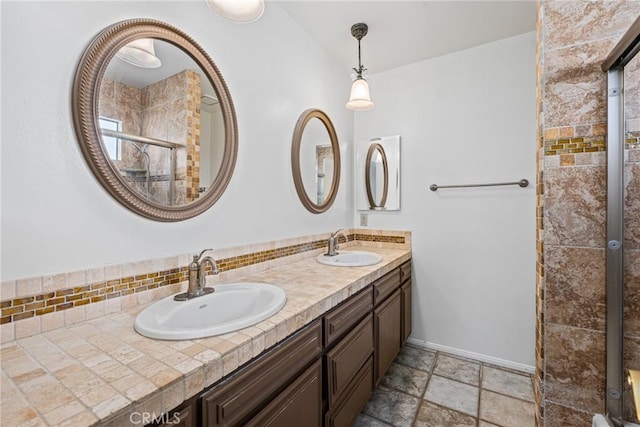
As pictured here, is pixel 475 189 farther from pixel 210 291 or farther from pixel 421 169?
pixel 210 291

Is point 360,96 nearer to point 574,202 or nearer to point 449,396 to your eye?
point 574,202

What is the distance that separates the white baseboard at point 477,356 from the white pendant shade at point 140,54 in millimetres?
2683

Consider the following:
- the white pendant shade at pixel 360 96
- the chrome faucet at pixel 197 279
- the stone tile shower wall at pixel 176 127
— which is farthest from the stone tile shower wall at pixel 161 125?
the white pendant shade at pixel 360 96

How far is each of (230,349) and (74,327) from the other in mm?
574

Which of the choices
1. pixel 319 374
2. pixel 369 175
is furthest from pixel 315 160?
pixel 319 374

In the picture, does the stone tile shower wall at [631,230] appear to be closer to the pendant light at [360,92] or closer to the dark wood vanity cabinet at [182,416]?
the pendant light at [360,92]

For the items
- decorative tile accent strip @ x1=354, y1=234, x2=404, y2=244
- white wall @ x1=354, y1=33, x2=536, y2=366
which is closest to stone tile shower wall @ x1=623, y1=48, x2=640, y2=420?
white wall @ x1=354, y1=33, x2=536, y2=366

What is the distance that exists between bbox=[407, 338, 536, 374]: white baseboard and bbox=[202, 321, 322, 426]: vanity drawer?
171cm

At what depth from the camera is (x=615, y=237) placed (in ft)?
3.59

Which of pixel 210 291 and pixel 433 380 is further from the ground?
pixel 210 291

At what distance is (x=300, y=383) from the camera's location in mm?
1027

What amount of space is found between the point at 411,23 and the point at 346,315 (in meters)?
1.98

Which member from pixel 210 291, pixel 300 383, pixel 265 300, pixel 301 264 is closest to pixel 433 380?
pixel 301 264

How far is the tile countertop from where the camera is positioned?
1.74 ft
